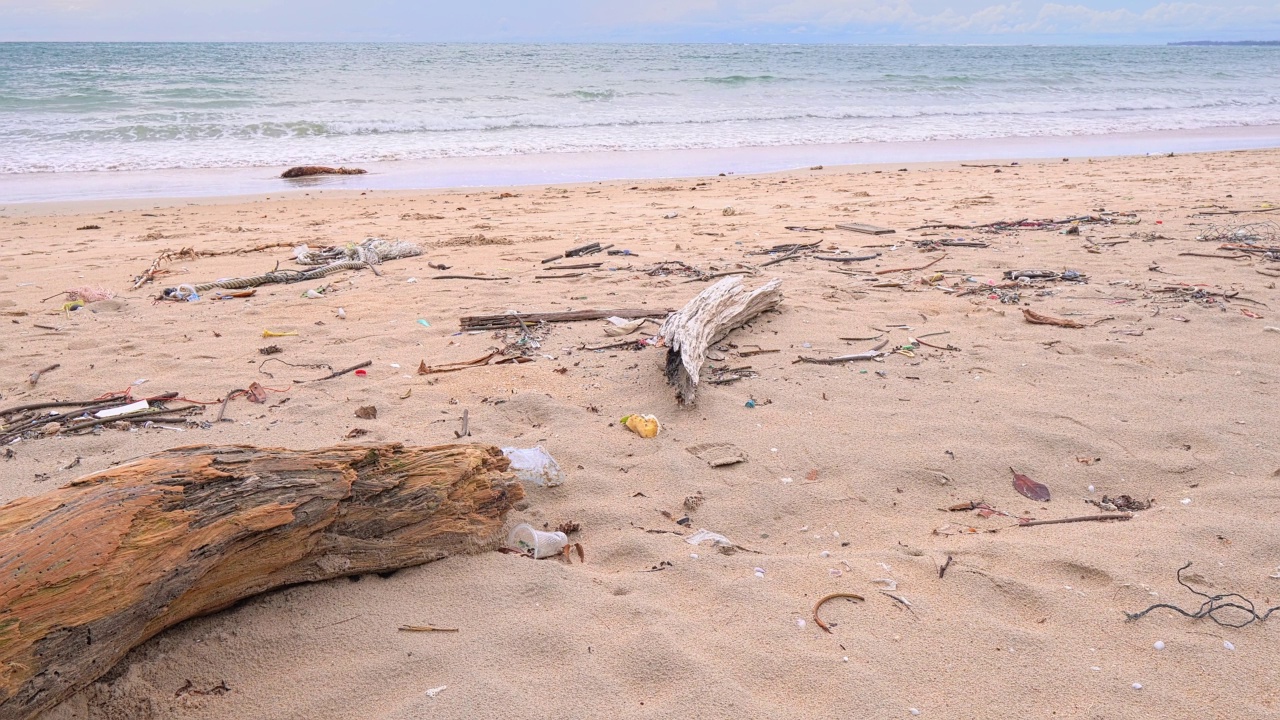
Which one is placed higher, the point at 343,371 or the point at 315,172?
the point at 315,172

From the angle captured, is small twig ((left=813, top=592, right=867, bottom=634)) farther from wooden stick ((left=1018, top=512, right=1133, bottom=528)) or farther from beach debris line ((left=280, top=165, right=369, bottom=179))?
beach debris line ((left=280, top=165, right=369, bottom=179))

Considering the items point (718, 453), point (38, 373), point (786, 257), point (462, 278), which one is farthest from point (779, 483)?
point (38, 373)

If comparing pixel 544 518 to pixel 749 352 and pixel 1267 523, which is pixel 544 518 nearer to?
pixel 749 352

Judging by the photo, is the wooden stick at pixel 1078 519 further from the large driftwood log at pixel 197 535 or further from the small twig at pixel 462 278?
the small twig at pixel 462 278

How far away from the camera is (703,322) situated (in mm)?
3705

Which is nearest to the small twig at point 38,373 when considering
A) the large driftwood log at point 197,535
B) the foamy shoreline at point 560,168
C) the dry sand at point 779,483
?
the dry sand at point 779,483

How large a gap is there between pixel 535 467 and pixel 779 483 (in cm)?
84

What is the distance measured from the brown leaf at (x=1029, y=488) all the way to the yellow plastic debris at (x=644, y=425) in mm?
1289

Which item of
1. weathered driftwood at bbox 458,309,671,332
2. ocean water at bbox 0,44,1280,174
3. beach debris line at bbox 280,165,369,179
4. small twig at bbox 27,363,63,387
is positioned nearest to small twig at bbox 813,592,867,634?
weathered driftwood at bbox 458,309,671,332

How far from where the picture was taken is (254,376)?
145 inches

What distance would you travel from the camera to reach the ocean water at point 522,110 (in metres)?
14.8

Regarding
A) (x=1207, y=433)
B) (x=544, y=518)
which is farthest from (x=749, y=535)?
(x=1207, y=433)

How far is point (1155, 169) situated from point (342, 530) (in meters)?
11.9

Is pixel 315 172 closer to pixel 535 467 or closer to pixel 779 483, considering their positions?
pixel 535 467
